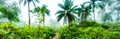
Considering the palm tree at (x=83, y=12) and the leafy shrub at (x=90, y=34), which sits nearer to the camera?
the leafy shrub at (x=90, y=34)

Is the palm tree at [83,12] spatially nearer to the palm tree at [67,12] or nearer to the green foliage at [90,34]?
→ the palm tree at [67,12]

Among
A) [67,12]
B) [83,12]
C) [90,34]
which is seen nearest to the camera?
[90,34]

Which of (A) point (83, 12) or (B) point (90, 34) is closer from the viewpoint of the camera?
(B) point (90, 34)

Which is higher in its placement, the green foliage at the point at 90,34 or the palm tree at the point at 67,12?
the palm tree at the point at 67,12

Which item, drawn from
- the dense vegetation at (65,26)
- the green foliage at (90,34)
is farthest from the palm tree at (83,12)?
the green foliage at (90,34)

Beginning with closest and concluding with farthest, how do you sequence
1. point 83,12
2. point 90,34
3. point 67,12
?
1. point 90,34
2. point 67,12
3. point 83,12

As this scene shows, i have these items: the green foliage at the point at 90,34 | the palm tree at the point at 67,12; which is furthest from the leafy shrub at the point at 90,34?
the palm tree at the point at 67,12

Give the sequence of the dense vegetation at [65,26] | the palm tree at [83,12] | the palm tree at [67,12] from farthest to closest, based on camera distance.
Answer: the palm tree at [83,12] < the palm tree at [67,12] < the dense vegetation at [65,26]

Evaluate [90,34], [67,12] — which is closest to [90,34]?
[90,34]

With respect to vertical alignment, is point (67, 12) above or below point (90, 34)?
above

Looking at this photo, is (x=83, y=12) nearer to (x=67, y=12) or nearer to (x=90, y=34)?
(x=67, y=12)

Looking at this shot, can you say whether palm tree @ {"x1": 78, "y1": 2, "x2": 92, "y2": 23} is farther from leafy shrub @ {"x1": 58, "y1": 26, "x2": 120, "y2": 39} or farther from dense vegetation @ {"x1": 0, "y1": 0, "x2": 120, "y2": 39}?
leafy shrub @ {"x1": 58, "y1": 26, "x2": 120, "y2": 39}

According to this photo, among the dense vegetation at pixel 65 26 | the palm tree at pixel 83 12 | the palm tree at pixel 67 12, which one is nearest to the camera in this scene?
the dense vegetation at pixel 65 26

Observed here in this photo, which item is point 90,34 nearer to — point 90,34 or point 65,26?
point 90,34
